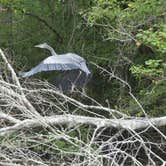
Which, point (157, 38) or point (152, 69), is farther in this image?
point (152, 69)

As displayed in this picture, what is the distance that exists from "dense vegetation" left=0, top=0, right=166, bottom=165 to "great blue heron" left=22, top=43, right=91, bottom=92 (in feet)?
1.59

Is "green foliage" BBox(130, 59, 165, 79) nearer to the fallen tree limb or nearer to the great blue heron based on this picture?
the fallen tree limb

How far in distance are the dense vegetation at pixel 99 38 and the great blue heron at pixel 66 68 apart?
1.59 ft

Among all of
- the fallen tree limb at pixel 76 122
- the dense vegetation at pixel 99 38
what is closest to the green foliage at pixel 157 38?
the dense vegetation at pixel 99 38

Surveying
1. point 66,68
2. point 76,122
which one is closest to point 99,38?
point 66,68

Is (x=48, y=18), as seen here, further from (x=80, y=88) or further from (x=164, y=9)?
(x=164, y=9)

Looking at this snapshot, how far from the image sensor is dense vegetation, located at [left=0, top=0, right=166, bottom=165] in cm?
683

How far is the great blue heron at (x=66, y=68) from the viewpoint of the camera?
7012 mm

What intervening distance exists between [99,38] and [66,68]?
6.50 ft

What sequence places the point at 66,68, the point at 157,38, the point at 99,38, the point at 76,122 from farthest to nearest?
the point at 99,38 < the point at 66,68 < the point at 157,38 < the point at 76,122

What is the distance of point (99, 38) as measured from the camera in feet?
29.4

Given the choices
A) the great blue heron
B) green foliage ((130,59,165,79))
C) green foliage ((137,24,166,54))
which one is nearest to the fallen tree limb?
green foliage ((130,59,165,79))

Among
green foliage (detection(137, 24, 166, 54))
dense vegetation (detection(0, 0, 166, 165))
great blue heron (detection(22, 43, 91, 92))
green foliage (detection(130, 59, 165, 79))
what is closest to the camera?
green foliage (detection(137, 24, 166, 54))

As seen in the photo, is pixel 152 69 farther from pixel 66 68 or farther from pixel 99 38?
pixel 99 38
